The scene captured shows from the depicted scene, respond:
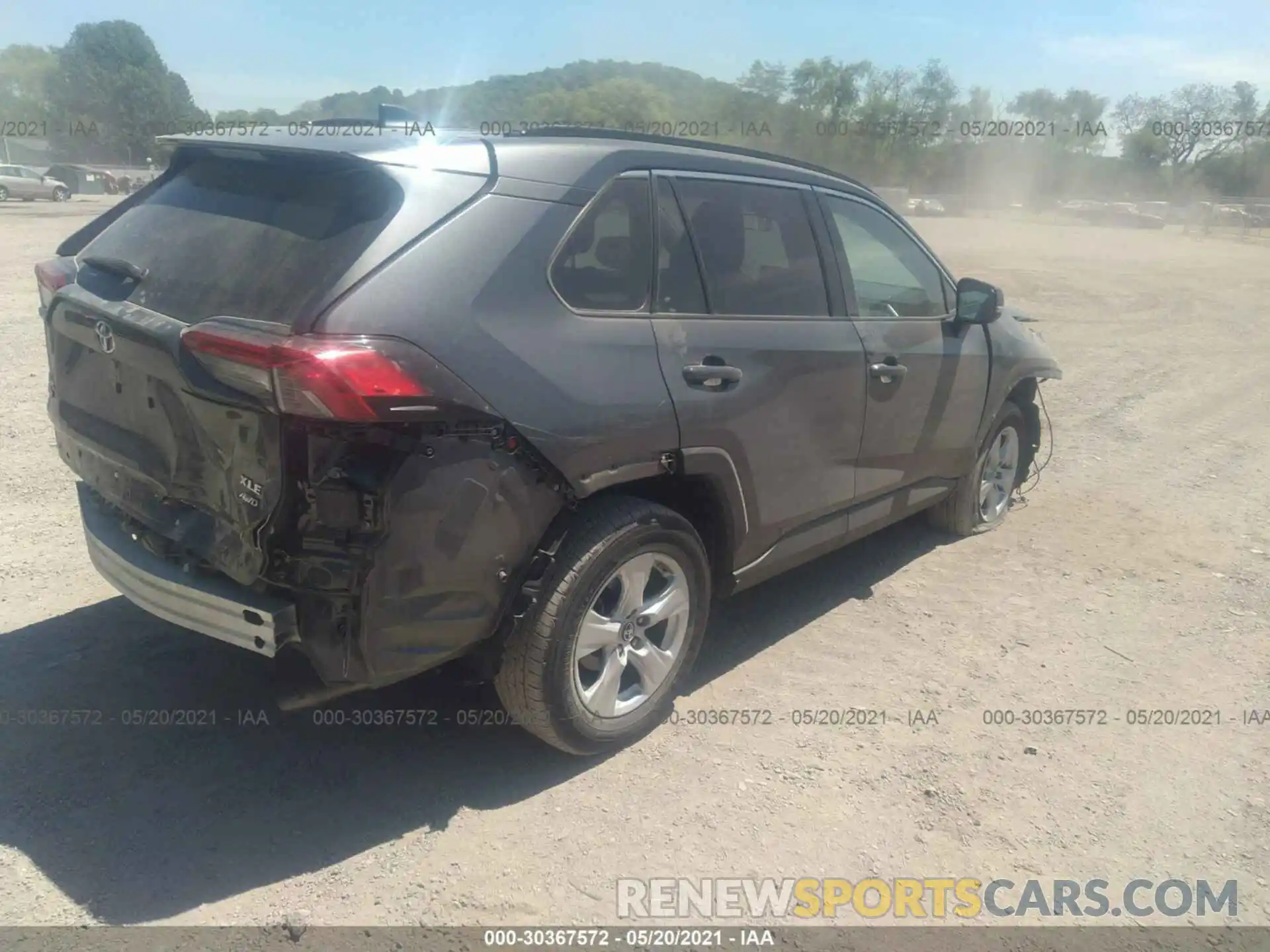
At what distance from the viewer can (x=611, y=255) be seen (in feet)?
10.3

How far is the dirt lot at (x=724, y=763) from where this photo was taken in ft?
9.12

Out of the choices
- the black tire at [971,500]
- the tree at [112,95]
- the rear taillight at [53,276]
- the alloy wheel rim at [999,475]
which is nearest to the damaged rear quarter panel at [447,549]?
the rear taillight at [53,276]

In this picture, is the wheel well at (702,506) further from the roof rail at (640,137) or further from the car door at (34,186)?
the car door at (34,186)

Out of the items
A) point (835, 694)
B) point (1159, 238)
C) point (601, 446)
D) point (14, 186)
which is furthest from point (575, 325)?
point (14, 186)

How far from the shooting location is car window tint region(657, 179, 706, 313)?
10.8ft

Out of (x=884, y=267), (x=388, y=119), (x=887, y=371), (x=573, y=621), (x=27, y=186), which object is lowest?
(x=573, y=621)

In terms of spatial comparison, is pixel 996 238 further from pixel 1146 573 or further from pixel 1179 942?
pixel 1179 942

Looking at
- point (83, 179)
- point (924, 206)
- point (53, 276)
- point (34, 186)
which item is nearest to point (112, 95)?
point (83, 179)

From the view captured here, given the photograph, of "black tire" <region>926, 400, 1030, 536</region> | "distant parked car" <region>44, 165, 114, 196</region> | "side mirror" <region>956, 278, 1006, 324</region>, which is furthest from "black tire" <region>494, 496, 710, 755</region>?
"distant parked car" <region>44, 165, 114, 196</region>

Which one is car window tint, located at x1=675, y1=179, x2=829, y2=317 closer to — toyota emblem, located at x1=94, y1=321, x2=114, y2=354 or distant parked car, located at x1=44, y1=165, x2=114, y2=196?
toyota emblem, located at x1=94, y1=321, x2=114, y2=354

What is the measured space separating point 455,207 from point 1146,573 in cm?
410

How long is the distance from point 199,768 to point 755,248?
262cm

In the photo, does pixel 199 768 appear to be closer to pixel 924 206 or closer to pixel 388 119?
pixel 388 119

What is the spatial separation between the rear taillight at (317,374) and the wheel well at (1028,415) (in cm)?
388
